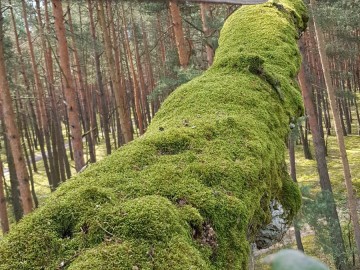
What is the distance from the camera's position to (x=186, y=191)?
6.70 feet

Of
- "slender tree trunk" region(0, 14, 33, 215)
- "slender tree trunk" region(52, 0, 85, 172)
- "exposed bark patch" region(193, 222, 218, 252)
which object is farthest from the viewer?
"slender tree trunk" region(52, 0, 85, 172)

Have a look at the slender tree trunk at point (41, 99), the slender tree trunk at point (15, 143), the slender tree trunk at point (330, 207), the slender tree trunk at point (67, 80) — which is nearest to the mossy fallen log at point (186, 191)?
the slender tree trunk at point (67, 80)

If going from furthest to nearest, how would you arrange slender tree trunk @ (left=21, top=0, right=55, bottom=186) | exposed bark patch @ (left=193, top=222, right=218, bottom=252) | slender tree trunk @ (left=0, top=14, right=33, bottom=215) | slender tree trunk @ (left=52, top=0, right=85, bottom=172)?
slender tree trunk @ (left=21, top=0, right=55, bottom=186) → slender tree trunk @ (left=52, top=0, right=85, bottom=172) → slender tree trunk @ (left=0, top=14, right=33, bottom=215) → exposed bark patch @ (left=193, top=222, right=218, bottom=252)

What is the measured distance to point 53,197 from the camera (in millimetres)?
1971

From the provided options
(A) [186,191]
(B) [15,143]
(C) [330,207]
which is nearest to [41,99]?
(B) [15,143]

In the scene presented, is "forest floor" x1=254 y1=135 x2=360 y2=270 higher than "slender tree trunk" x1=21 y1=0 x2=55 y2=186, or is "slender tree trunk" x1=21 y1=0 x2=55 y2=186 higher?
"slender tree trunk" x1=21 y1=0 x2=55 y2=186

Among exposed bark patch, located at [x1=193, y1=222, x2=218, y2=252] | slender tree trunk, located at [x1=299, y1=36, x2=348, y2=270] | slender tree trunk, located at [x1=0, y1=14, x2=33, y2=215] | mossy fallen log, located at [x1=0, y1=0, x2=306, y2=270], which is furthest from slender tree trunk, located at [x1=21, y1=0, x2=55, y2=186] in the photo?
exposed bark patch, located at [x1=193, y1=222, x2=218, y2=252]

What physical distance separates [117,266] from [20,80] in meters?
28.1

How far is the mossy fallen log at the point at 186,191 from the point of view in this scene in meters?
1.59

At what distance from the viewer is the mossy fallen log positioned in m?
1.59

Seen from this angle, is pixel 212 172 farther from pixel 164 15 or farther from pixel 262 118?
pixel 164 15

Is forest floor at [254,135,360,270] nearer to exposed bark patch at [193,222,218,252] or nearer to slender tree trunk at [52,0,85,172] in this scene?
slender tree trunk at [52,0,85,172]

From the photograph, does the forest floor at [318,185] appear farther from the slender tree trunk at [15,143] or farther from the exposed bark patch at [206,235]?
the exposed bark patch at [206,235]

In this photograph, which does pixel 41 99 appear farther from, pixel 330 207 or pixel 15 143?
Result: pixel 330 207
